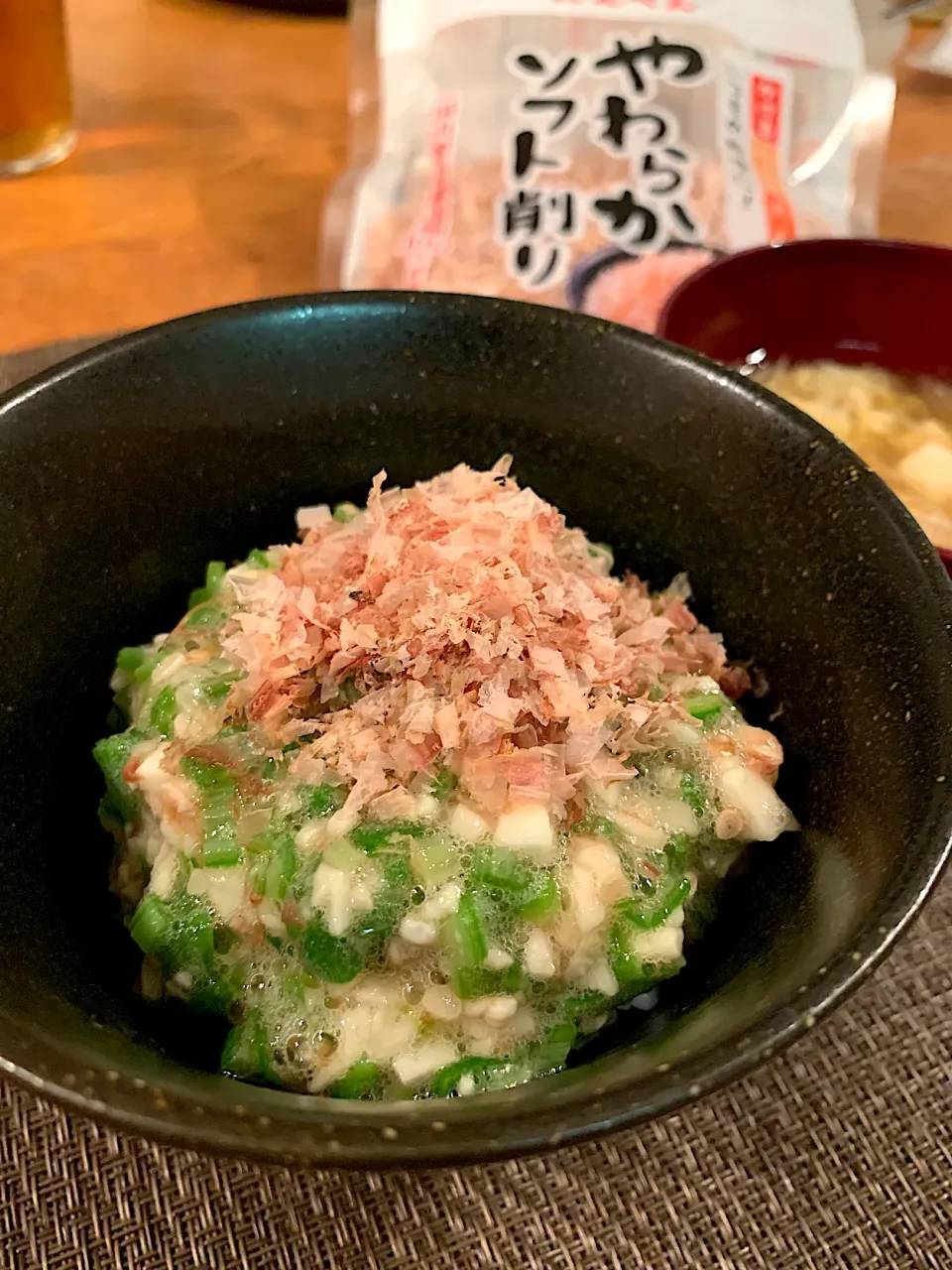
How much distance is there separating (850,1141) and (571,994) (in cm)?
33

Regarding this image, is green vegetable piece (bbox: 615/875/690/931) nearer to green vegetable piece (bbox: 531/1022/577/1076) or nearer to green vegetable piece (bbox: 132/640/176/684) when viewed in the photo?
green vegetable piece (bbox: 531/1022/577/1076)

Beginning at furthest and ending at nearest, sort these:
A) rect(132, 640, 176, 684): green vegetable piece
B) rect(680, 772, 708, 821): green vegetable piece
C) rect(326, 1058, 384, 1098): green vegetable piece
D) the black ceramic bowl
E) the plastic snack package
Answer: the plastic snack package, rect(132, 640, 176, 684): green vegetable piece, rect(680, 772, 708, 821): green vegetable piece, rect(326, 1058, 384, 1098): green vegetable piece, the black ceramic bowl

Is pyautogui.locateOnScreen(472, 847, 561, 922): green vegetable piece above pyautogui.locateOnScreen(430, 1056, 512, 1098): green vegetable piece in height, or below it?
above

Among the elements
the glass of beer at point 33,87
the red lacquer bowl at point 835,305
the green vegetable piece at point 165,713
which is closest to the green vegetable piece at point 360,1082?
the green vegetable piece at point 165,713

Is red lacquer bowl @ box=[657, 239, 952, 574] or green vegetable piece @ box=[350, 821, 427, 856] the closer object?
green vegetable piece @ box=[350, 821, 427, 856]

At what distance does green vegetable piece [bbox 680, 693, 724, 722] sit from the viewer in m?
1.02

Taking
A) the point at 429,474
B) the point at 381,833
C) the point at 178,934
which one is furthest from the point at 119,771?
the point at 429,474

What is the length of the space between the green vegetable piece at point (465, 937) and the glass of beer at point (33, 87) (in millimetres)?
1965

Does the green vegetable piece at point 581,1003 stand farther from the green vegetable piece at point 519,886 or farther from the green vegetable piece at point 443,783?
the green vegetable piece at point 443,783

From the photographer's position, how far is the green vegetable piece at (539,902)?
0.84 metres

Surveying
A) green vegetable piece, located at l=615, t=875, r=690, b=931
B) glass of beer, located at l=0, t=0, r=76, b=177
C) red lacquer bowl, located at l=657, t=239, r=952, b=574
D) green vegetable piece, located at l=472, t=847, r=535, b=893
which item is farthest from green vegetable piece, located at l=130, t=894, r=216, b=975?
glass of beer, located at l=0, t=0, r=76, b=177

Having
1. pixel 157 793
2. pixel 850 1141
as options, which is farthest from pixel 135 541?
pixel 850 1141

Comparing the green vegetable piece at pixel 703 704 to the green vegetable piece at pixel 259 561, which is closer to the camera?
the green vegetable piece at pixel 703 704

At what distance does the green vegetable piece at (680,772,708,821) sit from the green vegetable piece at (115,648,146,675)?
54 cm
